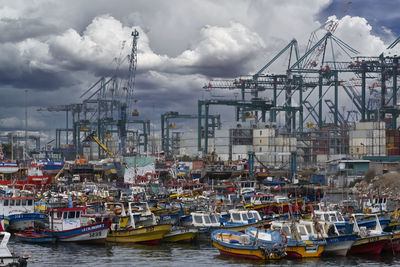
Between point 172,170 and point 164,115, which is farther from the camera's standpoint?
point 164,115

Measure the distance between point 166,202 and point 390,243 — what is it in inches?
1061

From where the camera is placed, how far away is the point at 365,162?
11369 cm

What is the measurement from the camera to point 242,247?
38.9 m

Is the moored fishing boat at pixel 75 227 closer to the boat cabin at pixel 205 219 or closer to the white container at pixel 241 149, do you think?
the boat cabin at pixel 205 219

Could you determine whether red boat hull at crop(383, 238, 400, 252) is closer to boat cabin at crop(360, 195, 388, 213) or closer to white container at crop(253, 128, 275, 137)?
boat cabin at crop(360, 195, 388, 213)

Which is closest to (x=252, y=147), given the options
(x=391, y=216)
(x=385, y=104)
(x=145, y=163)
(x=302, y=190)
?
(x=385, y=104)

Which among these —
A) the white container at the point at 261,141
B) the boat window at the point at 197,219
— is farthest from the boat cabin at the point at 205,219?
the white container at the point at 261,141

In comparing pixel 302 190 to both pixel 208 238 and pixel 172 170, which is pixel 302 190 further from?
pixel 208 238

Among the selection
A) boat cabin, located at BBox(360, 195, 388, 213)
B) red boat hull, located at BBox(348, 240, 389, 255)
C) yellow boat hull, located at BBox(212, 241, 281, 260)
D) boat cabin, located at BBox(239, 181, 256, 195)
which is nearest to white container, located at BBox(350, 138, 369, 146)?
boat cabin, located at BBox(239, 181, 256, 195)

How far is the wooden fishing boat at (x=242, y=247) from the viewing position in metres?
38.1

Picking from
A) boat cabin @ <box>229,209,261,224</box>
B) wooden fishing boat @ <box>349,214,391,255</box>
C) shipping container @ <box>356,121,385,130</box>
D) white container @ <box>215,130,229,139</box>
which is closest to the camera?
wooden fishing boat @ <box>349,214,391,255</box>

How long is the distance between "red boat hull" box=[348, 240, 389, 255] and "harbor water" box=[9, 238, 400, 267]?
0.59m

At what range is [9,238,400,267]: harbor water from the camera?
38.7 meters

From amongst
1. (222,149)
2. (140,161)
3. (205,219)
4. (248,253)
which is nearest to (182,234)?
(205,219)
